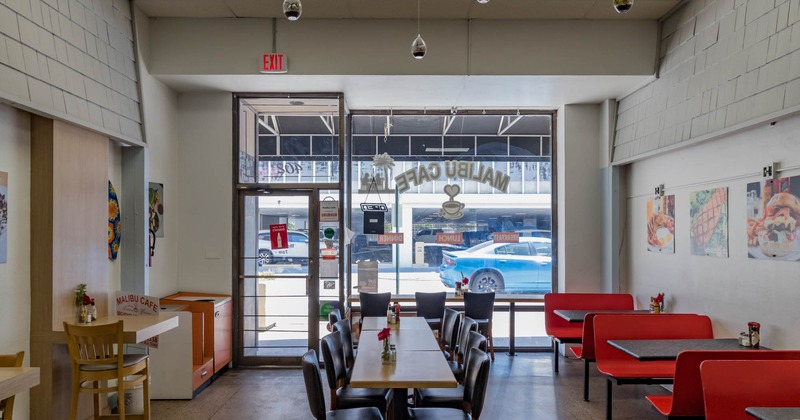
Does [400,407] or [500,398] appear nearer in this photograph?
[400,407]

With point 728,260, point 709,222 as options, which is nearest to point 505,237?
point 709,222

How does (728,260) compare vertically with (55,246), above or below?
below

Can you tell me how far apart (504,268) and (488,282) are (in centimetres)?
29

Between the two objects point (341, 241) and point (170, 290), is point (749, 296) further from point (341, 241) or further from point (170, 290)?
point (170, 290)

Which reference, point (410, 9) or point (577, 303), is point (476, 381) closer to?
point (577, 303)

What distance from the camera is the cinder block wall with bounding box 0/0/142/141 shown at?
3.68 meters

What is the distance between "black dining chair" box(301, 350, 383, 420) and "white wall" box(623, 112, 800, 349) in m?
3.06

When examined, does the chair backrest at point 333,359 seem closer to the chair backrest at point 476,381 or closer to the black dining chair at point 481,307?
the chair backrest at point 476,381

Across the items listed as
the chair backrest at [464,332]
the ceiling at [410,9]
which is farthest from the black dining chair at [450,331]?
the ceiling at [410,9]

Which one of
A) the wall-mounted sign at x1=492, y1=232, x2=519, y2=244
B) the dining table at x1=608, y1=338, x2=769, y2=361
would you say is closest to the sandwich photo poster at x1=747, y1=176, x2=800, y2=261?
the dining table at x1=608, y1=338, x2=769, y2=361

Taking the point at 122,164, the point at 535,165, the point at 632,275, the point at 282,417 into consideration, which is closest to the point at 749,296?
the point at 632,275

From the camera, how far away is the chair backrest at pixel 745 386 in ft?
10.6

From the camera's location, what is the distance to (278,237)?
6734 mm

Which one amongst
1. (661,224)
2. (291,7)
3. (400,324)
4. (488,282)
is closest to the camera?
(291,7)
